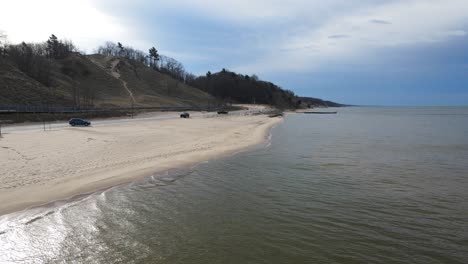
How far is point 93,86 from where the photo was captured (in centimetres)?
13412

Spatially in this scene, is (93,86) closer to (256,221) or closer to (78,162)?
(78,162)

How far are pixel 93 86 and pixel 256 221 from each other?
444 ft

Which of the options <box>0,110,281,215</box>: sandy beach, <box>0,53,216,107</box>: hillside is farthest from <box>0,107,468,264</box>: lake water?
<box>0,53,216,107</box>: hillside

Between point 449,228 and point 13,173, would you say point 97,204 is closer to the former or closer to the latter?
point 13,173

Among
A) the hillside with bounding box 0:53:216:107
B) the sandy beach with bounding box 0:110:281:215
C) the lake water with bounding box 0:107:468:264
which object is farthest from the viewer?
the hillside with bounding box 0:53:216:107

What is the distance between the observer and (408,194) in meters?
14.8

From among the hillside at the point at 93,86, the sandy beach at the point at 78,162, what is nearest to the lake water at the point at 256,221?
the sandy beach at the point at 78,162

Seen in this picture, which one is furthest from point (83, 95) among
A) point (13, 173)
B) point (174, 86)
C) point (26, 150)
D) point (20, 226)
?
point (20, 226)

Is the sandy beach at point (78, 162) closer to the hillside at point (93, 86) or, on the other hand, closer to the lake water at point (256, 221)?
the lake water at point (256, 221)

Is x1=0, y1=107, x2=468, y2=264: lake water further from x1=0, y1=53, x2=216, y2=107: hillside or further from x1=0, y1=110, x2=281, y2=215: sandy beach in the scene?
x1=0, y1=53, x2=216, y2=107: hillside

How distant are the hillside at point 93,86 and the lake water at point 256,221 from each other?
6997 centimetres

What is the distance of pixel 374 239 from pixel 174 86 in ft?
534

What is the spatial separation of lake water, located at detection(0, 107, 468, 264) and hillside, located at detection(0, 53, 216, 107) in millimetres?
69967

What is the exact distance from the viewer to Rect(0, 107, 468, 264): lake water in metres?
8.91
